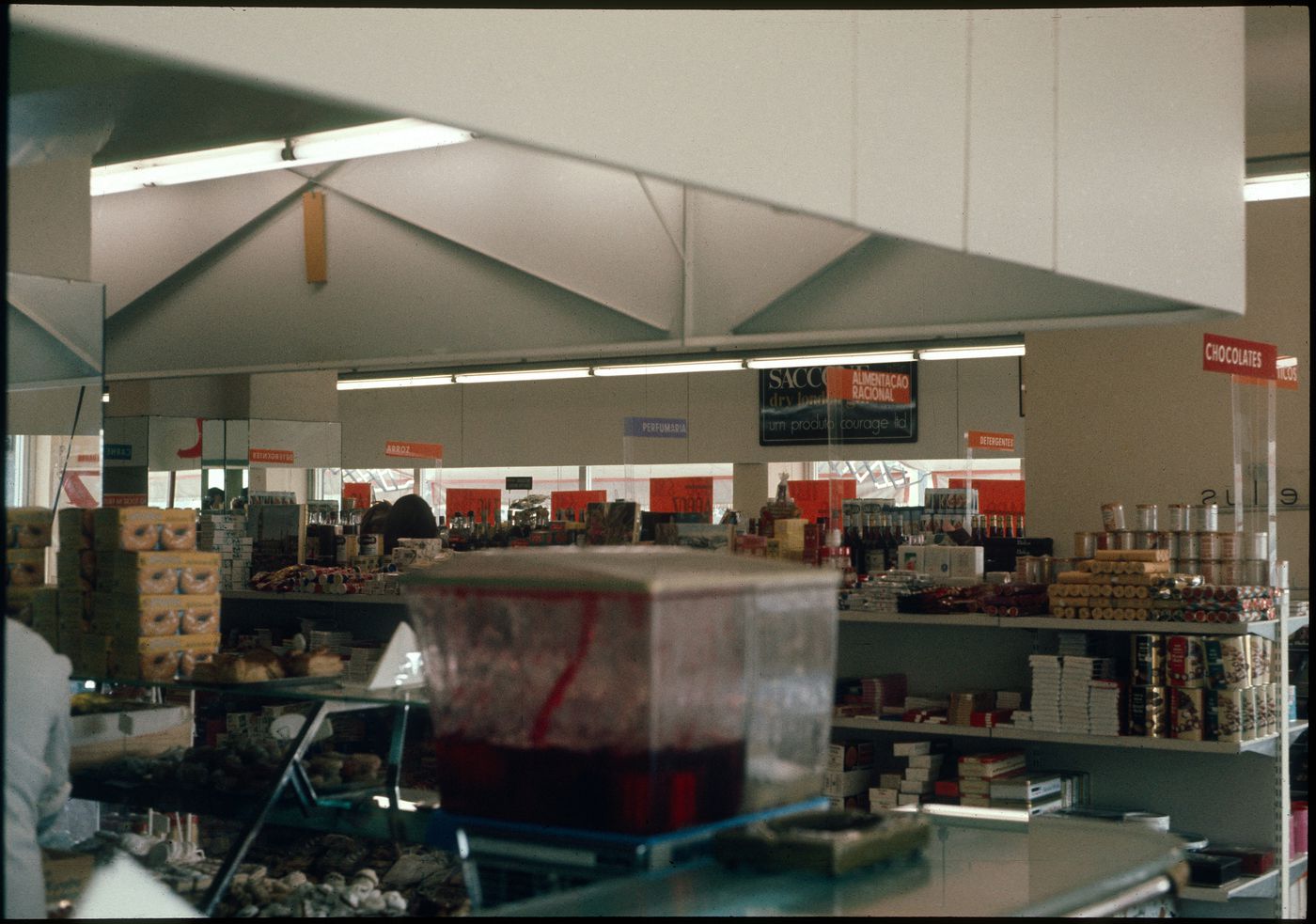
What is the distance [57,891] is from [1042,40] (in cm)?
382

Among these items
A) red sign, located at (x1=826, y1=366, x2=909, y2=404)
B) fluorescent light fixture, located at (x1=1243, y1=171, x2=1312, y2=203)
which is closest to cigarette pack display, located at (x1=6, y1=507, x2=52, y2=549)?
red sign, located at (x1=826, y1=366, x2=909, y2=404)

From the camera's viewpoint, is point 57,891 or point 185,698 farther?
point 185,698

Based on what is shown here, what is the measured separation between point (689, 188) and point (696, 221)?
94 cm

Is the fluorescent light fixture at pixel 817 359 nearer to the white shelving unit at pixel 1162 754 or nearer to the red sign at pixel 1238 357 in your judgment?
the red sign at pixel 1238 357

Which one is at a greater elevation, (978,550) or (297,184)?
(297,184)

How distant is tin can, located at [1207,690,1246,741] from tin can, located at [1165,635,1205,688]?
0.11m

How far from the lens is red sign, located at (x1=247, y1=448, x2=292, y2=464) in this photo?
12.7 metres

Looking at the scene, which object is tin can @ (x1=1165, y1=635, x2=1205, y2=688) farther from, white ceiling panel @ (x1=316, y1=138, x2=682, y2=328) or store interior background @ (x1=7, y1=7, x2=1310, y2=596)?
white ceiling panel @ (x1=316, y1=138, x2=682, y2=328)

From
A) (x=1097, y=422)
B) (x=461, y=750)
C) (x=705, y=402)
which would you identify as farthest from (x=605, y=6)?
(x=705, y=402)

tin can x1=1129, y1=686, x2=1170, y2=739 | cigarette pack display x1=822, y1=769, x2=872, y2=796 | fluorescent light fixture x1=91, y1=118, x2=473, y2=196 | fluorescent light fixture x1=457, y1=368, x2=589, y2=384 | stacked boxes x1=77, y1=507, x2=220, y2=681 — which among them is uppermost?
fluorescent light fixture x1=457, y1=368, x2=589, y2=384

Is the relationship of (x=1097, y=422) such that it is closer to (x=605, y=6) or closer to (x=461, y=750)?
(x=605, y=6)

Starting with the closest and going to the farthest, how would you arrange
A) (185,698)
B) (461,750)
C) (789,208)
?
1. (461,750)
2. (789,208)
3. (185,698)

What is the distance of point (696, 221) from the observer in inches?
252

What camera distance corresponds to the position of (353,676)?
433 cm
